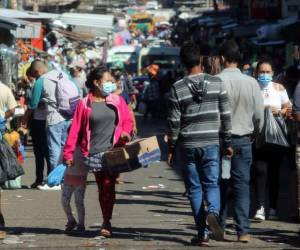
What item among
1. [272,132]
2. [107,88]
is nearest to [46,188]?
[272,132]

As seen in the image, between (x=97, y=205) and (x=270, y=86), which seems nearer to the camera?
(x=270, y=86)

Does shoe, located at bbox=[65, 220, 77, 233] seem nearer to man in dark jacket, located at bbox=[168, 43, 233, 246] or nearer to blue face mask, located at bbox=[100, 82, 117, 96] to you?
blue face mask, located at bbox=[100, 82, 117, 96]

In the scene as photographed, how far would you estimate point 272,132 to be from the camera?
11578 mm

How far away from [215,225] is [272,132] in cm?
222

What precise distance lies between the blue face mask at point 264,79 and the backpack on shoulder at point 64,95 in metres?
3.98

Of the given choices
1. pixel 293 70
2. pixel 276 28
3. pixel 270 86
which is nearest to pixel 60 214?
pixel 270 86

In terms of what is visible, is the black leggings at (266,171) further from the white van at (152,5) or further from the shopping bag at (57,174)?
the white van at (152,5)

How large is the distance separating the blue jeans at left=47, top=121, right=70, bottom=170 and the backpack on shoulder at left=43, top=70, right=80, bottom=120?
0.15 metres

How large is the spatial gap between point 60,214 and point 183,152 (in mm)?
3048

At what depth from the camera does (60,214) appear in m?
12.5

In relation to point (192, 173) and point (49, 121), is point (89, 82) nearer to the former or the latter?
point (192, 173)

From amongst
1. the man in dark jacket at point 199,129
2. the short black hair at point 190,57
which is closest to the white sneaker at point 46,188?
the man in dark jacket at point 199,129

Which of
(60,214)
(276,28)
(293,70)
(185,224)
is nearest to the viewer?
(185,224)

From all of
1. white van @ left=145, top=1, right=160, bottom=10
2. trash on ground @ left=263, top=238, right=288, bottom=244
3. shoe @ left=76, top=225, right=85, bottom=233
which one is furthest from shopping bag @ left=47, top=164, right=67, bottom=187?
white van @ left=145, top=1, right=160, bottom=10
